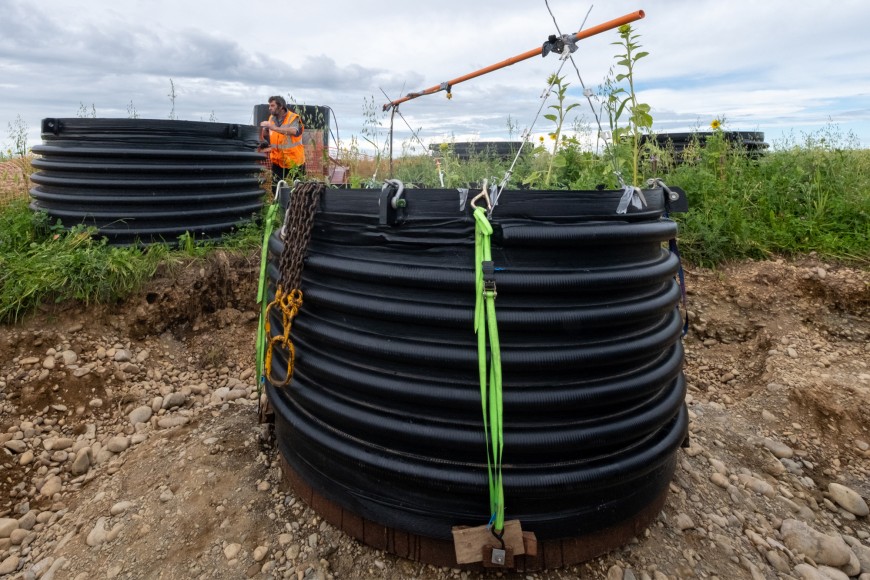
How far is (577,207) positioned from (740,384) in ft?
9.74

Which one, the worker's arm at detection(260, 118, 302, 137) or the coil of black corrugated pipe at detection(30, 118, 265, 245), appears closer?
the coil of black corrugated pipe at detection(30, 118, 265, 245)

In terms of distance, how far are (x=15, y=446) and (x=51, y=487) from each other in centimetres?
49

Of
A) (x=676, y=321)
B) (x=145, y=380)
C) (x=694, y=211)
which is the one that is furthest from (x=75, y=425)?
(x=694, y=211)

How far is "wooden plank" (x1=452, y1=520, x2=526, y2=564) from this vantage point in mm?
1947

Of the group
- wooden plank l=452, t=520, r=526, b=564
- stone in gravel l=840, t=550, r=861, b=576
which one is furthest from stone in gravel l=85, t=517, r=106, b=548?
stone in gravel l=840, t=550, r=861, b=576

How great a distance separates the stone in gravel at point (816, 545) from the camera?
235cm

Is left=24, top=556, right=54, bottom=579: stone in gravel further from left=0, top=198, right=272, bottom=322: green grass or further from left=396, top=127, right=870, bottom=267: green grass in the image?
left=396, top=127, right=870, bottom=267: green grass

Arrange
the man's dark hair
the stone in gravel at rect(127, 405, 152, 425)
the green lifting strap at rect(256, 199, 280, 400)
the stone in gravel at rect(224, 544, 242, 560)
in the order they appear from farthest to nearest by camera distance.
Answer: the man's dark hair, the stone in gravel at rect(127, 405, 152, 425), the green lifting strap at rect(256, 199, 280, 400), the stone in gravel at rect(224, 544, 242, 560)

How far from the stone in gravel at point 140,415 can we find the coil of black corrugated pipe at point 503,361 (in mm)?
1851

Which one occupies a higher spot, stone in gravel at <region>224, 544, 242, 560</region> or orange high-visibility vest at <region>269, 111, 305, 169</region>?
orange high-visibility vest at <region>269, 111, 305, 169</region>

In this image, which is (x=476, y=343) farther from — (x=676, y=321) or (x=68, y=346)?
(x=68, y=346)

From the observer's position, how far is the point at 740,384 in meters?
4.24

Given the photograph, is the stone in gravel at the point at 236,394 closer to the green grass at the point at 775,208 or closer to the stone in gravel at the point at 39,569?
the stone in gravel at the point at 39,569

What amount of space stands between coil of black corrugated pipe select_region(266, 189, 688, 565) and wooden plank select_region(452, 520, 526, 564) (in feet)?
0.17
